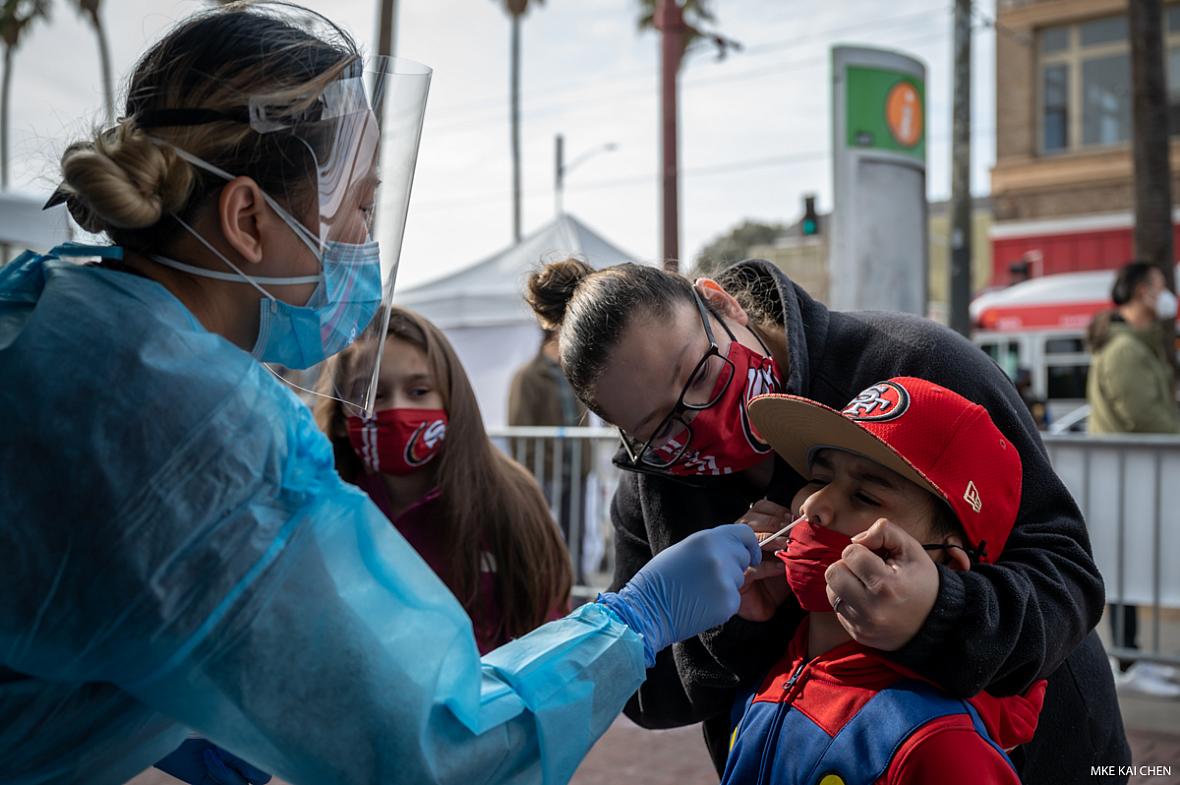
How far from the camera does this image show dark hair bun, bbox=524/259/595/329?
2287mm

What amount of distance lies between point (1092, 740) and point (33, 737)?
1.68 m

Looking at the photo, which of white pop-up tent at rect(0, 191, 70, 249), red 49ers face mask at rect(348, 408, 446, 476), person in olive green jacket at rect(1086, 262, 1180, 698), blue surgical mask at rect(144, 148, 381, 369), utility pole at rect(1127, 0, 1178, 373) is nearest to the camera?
blue surgical mask at rect(144, 148, 381, 369)

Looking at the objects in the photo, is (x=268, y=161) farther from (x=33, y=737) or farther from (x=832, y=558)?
(x=832, y=558)

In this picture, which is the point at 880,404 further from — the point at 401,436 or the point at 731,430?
the point at 401,436

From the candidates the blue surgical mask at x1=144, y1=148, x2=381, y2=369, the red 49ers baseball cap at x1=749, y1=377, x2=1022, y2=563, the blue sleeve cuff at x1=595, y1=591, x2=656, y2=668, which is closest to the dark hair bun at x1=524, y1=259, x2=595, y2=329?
the blue surgical mask at x1=144, y1=148, x2=381, y2=369

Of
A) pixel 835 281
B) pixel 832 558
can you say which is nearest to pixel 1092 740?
pixel 832 558

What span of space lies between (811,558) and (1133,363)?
17.0 ft

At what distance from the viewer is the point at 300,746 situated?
126cm

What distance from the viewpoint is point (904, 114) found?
6355 millimetres

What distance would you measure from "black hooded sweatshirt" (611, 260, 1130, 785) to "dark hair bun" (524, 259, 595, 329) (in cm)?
34

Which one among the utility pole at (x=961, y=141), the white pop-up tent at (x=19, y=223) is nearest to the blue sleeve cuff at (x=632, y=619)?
the white pop-up tent at (x=19, y=223)

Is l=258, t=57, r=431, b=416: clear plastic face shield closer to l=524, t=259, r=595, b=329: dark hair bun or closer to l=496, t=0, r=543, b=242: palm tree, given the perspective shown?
l=524, t=259, r=595, b=329: dark hair bun

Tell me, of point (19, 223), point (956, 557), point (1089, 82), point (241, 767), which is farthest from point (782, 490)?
point (1089, 82)

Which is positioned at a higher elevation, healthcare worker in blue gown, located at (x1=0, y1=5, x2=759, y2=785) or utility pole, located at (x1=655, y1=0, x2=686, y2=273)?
utility pole, located at (x1=655, y1=0, x2=686, y2=273)
